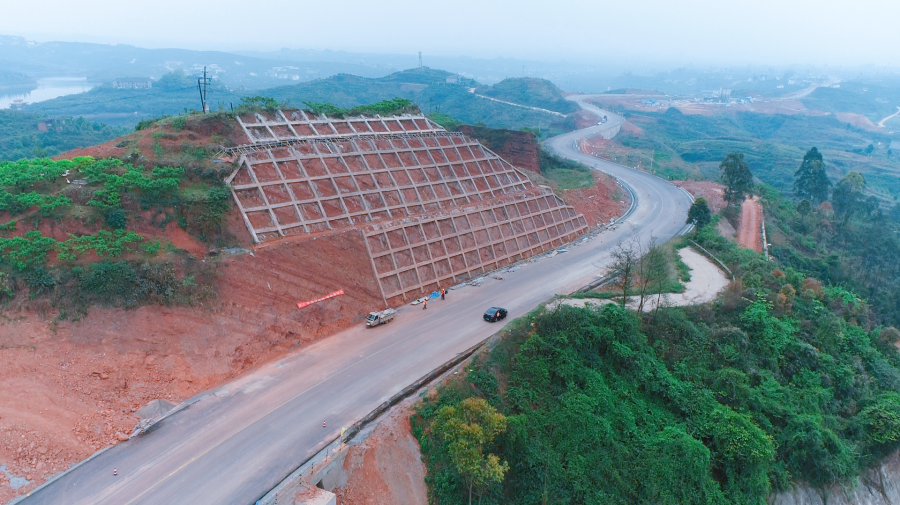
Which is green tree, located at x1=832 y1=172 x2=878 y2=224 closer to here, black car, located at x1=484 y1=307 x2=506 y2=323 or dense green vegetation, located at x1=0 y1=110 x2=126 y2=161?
black car, located at x1=484 y1=307 x2=506 y2=323

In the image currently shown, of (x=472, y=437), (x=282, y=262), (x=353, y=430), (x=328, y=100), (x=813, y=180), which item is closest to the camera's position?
(x=472, y=437)

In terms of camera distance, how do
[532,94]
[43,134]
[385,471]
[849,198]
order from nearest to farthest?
[385,471] < [849,198] < [43,134] < [532,94]

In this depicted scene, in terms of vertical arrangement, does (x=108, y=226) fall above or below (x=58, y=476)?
above

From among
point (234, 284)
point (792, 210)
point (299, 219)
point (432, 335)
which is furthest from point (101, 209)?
point (792, 210)

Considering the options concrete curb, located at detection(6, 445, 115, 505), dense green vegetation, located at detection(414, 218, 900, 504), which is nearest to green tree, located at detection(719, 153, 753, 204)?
dense green vegetation, located at detection(414, 218, 900, 504)

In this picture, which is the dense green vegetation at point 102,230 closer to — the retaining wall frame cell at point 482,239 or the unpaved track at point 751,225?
the retaining wall frame cell at point 482,239

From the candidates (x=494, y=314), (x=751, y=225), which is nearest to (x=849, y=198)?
(x=751, y=225)

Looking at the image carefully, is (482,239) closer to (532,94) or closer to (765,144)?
(765,144)
